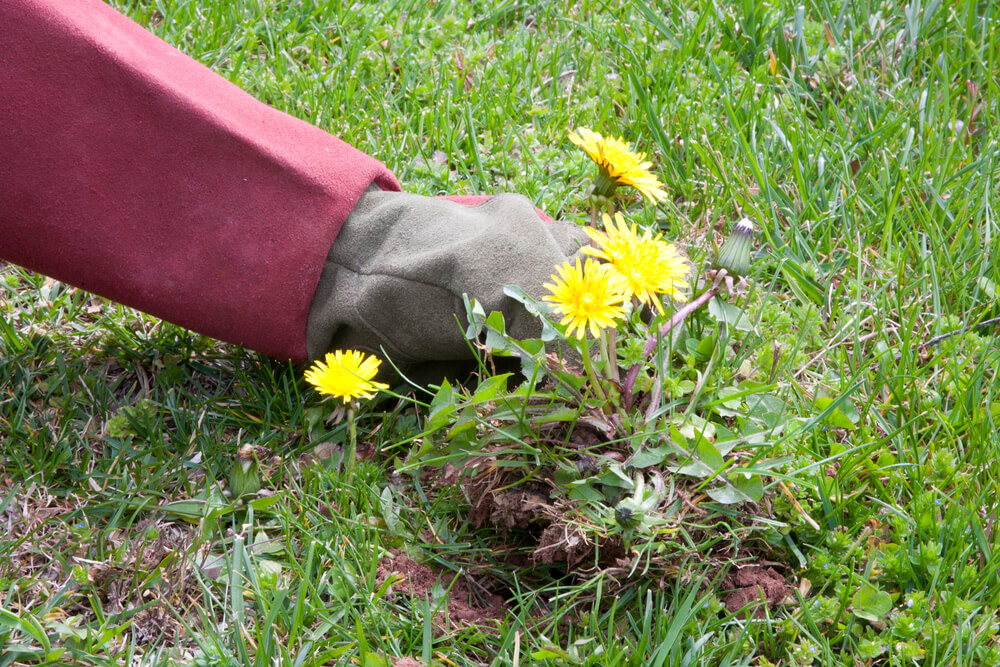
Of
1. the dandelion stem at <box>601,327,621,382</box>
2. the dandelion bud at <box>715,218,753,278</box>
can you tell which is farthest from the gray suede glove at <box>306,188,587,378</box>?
the dandelion bud at <box>715,218,753,278</box>

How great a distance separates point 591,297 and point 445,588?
578 millimetres

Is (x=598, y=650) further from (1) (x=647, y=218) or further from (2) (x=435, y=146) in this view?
(2) (x=435, y=146)

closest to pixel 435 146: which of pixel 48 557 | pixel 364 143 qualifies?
pixel 364 143

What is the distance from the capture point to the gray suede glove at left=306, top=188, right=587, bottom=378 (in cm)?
170

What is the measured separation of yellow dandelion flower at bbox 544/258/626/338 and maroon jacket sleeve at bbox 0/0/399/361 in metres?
0.57

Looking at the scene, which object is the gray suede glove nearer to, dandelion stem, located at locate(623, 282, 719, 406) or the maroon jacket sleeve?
the maroon jacket sleeve

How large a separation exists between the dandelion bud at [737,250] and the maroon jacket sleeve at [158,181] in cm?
71

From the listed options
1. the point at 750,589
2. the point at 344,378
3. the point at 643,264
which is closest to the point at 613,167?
the point at 643,264

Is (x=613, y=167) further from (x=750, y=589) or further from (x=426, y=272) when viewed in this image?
(x=750, y=589)

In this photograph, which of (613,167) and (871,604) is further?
(613,167)

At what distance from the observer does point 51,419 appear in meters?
1.87

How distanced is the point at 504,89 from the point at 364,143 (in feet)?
1.47

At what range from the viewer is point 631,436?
1.47 m

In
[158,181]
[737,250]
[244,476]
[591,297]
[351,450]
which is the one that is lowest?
[244,476]
